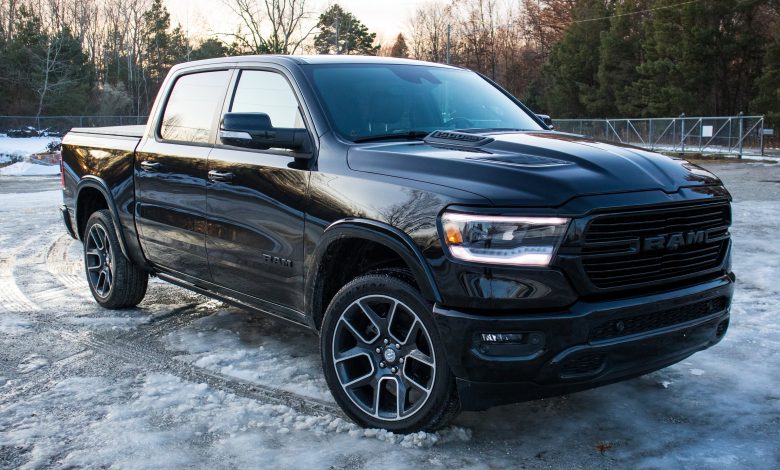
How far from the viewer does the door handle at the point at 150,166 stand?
17.6 ft

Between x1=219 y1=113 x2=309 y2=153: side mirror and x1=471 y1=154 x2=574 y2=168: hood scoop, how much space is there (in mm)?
1050

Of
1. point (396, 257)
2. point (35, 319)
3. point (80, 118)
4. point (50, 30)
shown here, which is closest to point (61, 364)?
point (35, 319)

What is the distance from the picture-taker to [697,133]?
31453mm

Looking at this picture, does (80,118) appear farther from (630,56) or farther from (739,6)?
(739,6)

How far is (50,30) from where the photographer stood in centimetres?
7369

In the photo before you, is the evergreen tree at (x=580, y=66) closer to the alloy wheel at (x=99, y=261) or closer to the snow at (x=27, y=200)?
the snow at (x=27, y=200)

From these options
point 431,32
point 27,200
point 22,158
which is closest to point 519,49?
point 431,32

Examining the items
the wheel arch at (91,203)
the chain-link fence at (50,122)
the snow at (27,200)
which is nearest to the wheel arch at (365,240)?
the wheel arch at (91,203)

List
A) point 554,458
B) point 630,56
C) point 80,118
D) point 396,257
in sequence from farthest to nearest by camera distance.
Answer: point 80,118, point 630,56, point 396,257, point 554,458

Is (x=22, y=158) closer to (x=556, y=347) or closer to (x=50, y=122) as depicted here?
(x=50, y=122)

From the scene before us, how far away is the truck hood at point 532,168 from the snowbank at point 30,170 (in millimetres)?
21859

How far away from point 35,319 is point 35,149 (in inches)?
1355

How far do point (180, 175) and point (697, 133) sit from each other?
2995 centimetres

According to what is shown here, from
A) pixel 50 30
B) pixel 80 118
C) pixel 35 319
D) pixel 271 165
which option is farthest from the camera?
pixel 50 30
